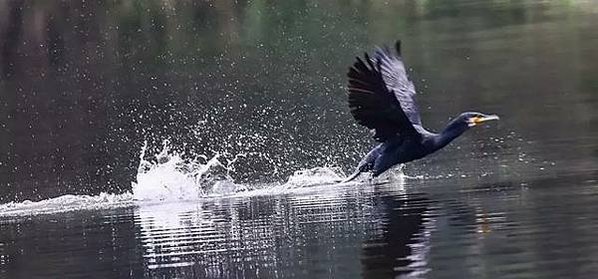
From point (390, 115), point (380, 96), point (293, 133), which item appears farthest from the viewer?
point (293, 133)

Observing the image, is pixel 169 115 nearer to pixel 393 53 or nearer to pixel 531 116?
pixel 531 116

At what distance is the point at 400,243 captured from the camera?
1144 cm

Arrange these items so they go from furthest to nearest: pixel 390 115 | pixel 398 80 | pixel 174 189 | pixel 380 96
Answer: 1. pixel 174 189
2. pixel 398 80
3. pixel 390 115
4. pixel 380 96

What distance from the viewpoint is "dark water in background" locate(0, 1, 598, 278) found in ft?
37.7

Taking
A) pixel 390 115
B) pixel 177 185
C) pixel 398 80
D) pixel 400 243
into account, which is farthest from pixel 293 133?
pixel 400 243

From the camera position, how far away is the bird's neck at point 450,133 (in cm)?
1588

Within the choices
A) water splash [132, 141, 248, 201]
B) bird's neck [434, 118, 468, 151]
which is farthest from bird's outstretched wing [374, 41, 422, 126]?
water splash [132, 141, 248, 201]

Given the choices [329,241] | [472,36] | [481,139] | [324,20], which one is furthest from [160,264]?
[324,20]

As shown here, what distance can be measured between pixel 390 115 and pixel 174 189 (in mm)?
3191

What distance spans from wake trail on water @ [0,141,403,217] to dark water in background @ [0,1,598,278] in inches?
26.9

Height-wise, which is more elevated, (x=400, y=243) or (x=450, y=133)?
(x=450, y=133)

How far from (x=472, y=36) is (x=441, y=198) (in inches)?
848

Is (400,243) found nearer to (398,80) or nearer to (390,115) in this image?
(390,115)

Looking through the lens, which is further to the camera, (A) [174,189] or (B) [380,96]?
(A) [174,189]
